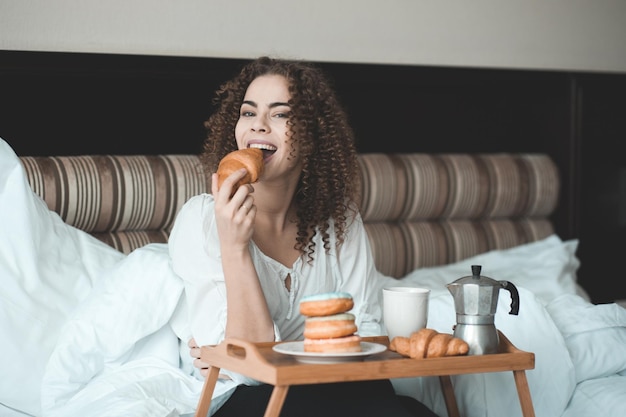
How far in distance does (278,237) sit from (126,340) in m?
0.43

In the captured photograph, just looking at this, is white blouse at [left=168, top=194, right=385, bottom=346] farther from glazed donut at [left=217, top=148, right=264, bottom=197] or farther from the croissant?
the croissant

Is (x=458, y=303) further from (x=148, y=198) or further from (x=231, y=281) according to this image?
(x=148, y=198)

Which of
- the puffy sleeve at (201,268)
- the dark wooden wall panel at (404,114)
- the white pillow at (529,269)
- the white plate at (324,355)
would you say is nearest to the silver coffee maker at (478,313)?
the white plate at (324,355)

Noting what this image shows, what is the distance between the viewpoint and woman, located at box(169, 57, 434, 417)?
68.9 inches

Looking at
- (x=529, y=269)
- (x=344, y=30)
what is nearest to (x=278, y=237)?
(x=344, y=30)

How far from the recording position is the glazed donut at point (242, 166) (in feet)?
5.87

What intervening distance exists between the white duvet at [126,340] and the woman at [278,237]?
9 centimetres

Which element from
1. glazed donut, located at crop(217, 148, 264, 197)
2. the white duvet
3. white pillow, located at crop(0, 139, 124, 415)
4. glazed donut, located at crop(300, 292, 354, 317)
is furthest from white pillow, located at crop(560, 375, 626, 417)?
white pillow, located at crop(0, 139, 124, 415)

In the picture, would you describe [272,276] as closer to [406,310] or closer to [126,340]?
[126,340]

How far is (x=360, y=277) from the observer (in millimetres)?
2201

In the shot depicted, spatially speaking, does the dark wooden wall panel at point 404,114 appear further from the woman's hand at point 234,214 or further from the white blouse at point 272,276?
the woman's hand at point 234,214

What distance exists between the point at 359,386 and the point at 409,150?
63.1 inches

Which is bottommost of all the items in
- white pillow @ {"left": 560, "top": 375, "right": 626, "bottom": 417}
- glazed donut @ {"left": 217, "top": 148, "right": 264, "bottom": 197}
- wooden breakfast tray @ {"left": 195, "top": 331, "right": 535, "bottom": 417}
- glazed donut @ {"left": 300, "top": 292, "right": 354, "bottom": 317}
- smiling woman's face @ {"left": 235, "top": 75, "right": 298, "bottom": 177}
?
white pillow @ {"left": 560, "top": 375, "right": 626, "bottom": 417}

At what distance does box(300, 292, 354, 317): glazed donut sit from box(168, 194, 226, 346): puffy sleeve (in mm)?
375
